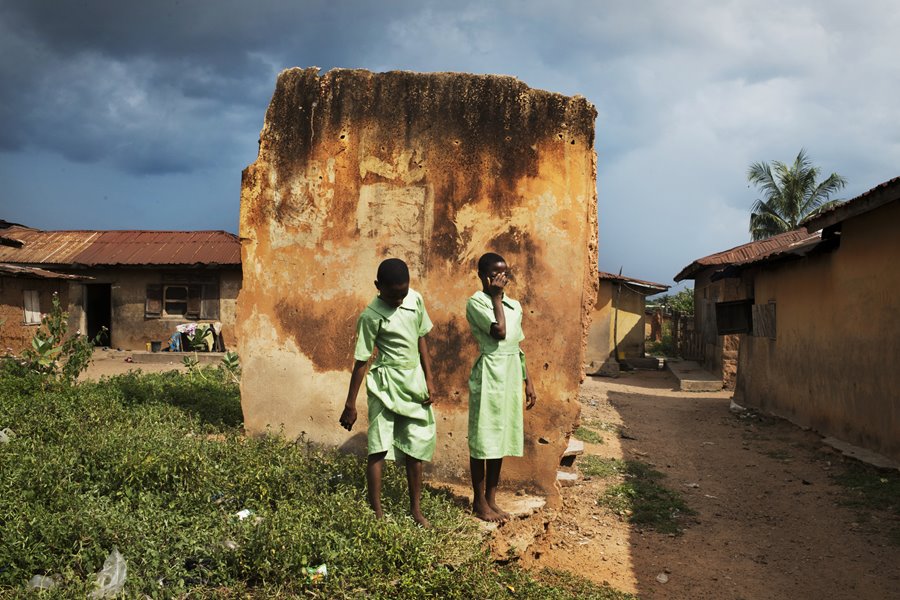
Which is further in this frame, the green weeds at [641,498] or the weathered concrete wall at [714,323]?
the weathered concrete wall at [714,323]

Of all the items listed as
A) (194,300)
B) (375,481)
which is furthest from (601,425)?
(194,300)

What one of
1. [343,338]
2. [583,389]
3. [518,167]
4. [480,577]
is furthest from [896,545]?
[583,389]

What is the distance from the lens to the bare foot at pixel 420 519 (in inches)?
159

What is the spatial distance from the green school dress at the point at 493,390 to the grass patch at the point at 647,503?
6.74 ft

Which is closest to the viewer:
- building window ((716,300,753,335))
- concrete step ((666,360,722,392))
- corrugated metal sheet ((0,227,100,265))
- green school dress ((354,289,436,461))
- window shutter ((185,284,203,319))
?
green school dress ((354,289,436,461))

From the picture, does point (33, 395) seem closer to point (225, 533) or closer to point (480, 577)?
point (225, 533)

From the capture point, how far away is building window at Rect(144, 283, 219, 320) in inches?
800

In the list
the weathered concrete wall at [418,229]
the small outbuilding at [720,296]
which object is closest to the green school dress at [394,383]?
the weathered concrete wall at [418,229]

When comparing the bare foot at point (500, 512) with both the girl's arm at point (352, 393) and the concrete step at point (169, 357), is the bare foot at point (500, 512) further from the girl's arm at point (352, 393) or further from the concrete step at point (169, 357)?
the concrete step at point (169, 357)

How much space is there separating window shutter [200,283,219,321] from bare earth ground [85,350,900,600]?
13914 mm

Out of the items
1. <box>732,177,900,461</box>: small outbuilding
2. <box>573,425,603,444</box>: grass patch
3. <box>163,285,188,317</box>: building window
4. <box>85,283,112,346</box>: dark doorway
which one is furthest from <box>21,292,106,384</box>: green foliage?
<box>85,283,112,346</box>: dark doorway

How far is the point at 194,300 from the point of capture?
20.4 meters

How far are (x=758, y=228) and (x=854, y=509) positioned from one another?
25.8 m

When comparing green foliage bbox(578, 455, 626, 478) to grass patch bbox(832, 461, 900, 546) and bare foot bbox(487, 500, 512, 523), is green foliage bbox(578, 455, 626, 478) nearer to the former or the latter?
grass patch bbox(832, 461, 900, 546)
